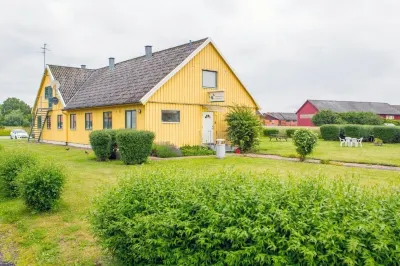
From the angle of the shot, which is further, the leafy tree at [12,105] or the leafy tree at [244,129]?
the leafy tree at [12,105]

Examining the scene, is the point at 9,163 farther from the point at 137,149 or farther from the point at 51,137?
the point at 51,137

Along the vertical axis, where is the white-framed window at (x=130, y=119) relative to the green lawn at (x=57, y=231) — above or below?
above

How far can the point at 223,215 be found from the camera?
12.4ft

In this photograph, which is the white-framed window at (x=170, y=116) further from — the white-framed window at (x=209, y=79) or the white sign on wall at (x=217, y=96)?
the white-framed window at (x=209, y=79)

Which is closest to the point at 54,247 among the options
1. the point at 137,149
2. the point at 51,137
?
the point at 137,149

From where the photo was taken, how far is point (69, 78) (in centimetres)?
3344

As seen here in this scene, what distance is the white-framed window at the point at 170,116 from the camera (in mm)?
22531

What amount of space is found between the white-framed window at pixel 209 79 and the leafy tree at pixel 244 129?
8.73 feet

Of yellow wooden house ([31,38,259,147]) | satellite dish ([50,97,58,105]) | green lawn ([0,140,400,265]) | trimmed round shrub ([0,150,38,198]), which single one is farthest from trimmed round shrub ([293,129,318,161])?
satellite dish ([50,97,58,105])

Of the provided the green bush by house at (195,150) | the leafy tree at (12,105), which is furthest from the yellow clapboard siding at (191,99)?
the leafy tree at (12,105)

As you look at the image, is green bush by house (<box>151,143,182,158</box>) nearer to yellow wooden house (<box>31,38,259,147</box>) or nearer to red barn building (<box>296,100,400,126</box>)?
yellow wooden house (<box>31,38,259,147</box>)

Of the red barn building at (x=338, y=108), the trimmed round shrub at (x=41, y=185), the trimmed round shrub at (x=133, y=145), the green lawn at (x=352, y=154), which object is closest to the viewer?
the trimmed round shrub at (x=41, y=185)

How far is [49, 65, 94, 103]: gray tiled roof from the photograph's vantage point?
105ft

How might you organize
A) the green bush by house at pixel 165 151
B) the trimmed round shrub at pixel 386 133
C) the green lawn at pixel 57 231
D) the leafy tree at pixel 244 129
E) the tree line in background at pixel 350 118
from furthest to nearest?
the tree line in background at pixel 350 118
the trimmed round shrub at pixel 386 133
the leafy tree at pixel 244 129
the green bush by house at pixel 165 151
the green lawn at pixel 57 231
